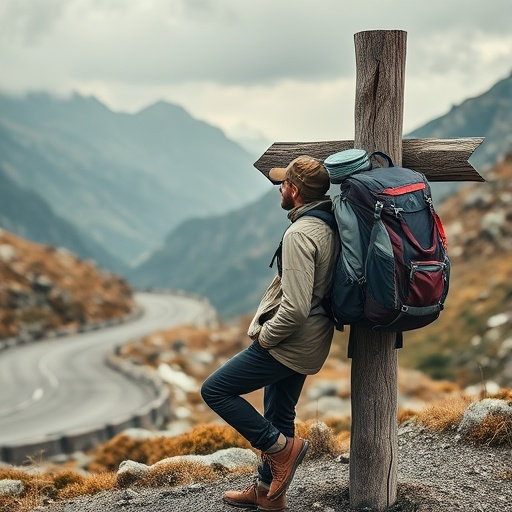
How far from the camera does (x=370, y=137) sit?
584 centimetres

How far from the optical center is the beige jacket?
515 cm

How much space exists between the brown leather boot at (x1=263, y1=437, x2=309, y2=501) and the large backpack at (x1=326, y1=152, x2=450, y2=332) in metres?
1.18

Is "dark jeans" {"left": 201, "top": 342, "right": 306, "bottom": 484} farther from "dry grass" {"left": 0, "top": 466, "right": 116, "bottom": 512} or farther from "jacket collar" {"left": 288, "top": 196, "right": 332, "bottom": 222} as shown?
"dry grass" {"left": 0, "top": 466, "right": 116, "bottom": 512}

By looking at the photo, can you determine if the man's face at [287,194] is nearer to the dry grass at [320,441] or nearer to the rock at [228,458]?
the rock at [228,458]

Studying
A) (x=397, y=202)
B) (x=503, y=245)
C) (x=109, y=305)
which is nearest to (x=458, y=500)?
(x=397, y=202)

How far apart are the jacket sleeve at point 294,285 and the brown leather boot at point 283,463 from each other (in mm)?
Answer: 1086

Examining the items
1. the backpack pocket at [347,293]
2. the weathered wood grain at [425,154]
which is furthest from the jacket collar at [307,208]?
the weathered wood grain at [425,154]

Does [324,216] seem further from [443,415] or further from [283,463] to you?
[443,415]

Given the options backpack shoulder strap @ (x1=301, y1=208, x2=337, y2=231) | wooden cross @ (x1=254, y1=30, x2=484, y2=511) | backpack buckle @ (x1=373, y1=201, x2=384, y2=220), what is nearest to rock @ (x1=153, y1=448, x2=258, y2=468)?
wooden cross @ (x1=254, y1=30, x2=484, y2=511)

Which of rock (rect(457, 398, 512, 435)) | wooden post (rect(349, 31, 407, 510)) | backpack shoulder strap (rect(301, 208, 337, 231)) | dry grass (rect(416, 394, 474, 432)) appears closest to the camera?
backpack shoulder strap (rect(301, 208, 337, 231))

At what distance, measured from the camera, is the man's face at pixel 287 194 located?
5.55 m

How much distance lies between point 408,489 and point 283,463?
1205mm

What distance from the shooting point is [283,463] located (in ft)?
19.2

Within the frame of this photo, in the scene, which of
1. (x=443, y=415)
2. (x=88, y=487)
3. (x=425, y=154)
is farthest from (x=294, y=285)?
(x=443, y=415)
